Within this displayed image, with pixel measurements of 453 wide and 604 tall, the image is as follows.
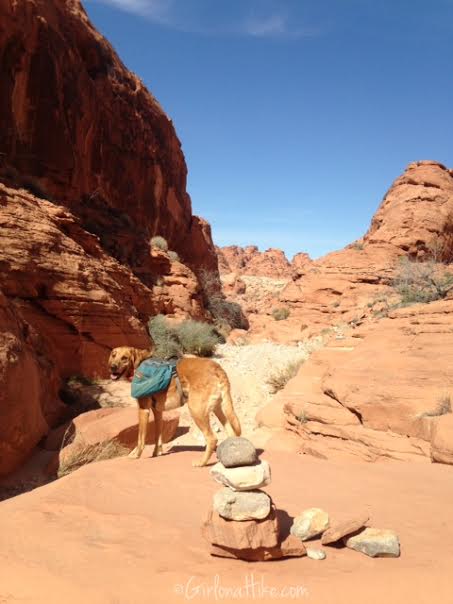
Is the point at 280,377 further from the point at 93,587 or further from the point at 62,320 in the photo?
the point at 93,587

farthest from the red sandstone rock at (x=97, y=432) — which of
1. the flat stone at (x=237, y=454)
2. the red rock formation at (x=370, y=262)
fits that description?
the red rock formation at (x=370, y=262)

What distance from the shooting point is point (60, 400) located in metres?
8.55

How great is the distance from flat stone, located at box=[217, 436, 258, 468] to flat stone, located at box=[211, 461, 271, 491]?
0.14 ft

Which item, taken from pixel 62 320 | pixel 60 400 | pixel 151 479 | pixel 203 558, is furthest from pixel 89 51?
pixel 203 558

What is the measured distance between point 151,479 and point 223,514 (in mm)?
1894

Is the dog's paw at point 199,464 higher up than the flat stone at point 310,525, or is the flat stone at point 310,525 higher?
the flat stone at point 310,525

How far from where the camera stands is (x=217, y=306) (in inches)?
947

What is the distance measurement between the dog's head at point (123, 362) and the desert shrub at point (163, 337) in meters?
7.94

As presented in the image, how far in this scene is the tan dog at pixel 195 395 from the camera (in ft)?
16.7

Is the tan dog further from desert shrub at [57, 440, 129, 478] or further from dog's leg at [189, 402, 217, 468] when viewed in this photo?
desert shrub at [57, 440, 129, 478]

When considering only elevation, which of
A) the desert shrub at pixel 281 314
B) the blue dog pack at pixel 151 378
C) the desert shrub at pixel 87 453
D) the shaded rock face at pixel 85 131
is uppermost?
the shaded rock face at pixel 85 131

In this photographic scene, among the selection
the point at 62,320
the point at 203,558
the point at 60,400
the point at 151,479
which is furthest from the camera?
the point at 62,320

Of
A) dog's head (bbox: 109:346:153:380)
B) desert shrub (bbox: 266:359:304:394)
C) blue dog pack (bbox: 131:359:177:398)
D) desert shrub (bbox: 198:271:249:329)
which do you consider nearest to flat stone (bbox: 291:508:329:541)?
blue dog pack (bbox: 131:359:177:398)

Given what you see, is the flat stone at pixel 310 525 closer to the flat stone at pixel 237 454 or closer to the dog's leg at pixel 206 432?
the flat stone at pixel 237 454
